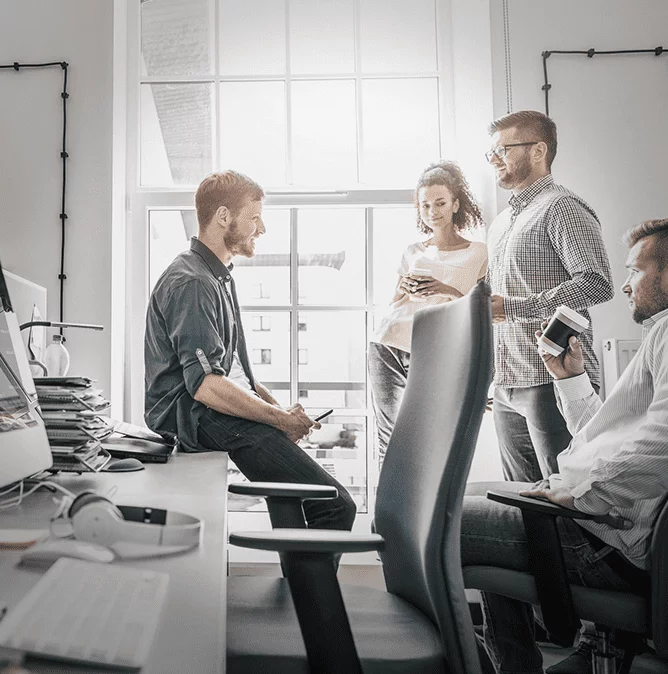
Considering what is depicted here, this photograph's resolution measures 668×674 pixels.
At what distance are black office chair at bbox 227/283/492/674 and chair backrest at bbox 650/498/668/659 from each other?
1.61ft

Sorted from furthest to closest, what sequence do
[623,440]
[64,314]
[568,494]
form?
[64,314], [623,440], [568,494]

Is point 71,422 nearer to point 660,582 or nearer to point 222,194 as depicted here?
point 222,194

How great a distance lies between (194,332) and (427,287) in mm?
1024

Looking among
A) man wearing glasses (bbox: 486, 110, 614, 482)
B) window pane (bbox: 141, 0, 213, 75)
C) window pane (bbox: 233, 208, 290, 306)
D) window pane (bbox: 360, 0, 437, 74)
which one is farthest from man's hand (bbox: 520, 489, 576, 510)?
window pane (bbox: 141, 0, 213, 75)

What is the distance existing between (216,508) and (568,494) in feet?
2.47

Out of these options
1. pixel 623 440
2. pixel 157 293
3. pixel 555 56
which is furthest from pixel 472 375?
pixel 555 56

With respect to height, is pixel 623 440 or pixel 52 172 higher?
pixel 52 172

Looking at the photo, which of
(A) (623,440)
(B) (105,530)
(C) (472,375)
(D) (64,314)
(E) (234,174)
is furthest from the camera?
(D) (64,314)

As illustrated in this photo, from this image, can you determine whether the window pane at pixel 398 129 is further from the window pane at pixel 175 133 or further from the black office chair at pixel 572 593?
the black office chair at pixel 572 593

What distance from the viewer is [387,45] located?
297 cm

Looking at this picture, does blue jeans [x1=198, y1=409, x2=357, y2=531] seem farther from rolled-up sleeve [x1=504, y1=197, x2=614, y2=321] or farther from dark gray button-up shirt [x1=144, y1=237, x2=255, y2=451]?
rolled-up sleeve [x1=504, y1=197, x2=614, y2=321]

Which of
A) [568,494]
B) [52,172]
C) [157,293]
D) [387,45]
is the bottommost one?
[568,494]

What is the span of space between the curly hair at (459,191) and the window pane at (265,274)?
670 mm

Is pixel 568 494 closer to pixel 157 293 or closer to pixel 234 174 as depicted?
pixel 157 293
